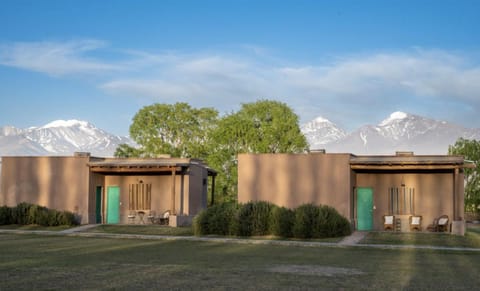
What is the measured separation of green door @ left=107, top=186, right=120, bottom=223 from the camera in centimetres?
3061

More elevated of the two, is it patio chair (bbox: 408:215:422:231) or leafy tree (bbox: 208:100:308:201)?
leafy tree (bbox: 208:100:308:201)

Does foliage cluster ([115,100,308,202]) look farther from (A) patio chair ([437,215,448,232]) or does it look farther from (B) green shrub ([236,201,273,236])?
(B) green shrub ([236,201,273,236])

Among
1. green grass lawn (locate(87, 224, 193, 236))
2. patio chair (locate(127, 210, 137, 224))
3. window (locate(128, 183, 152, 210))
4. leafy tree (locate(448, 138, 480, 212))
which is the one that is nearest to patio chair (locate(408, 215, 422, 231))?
green grass lawn (locate(87, 224, 193, 236))

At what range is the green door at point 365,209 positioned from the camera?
27.2 meters

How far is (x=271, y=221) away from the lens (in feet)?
76.0

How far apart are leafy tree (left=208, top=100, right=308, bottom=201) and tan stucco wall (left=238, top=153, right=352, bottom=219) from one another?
76.9 feet

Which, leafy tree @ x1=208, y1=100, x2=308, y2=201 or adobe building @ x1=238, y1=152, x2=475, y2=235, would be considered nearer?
adobe building @ x1=238, y1=152, x2=475, y2=235

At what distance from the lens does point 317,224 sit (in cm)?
2247

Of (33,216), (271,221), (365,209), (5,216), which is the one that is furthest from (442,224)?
(5,216)

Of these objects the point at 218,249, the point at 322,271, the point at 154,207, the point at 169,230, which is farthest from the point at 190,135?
the point at 322,271

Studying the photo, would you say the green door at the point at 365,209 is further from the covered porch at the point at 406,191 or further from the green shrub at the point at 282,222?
the green shrub at the point at 282,222

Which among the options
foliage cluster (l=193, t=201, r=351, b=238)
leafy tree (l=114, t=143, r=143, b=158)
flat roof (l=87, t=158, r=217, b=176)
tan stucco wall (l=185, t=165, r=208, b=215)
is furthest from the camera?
leafy tree (l=114, t=143, r=143, b=158)

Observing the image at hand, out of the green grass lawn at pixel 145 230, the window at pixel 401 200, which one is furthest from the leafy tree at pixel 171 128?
the window at pixel 401 200

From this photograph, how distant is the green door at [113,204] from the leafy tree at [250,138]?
19.9 metres
